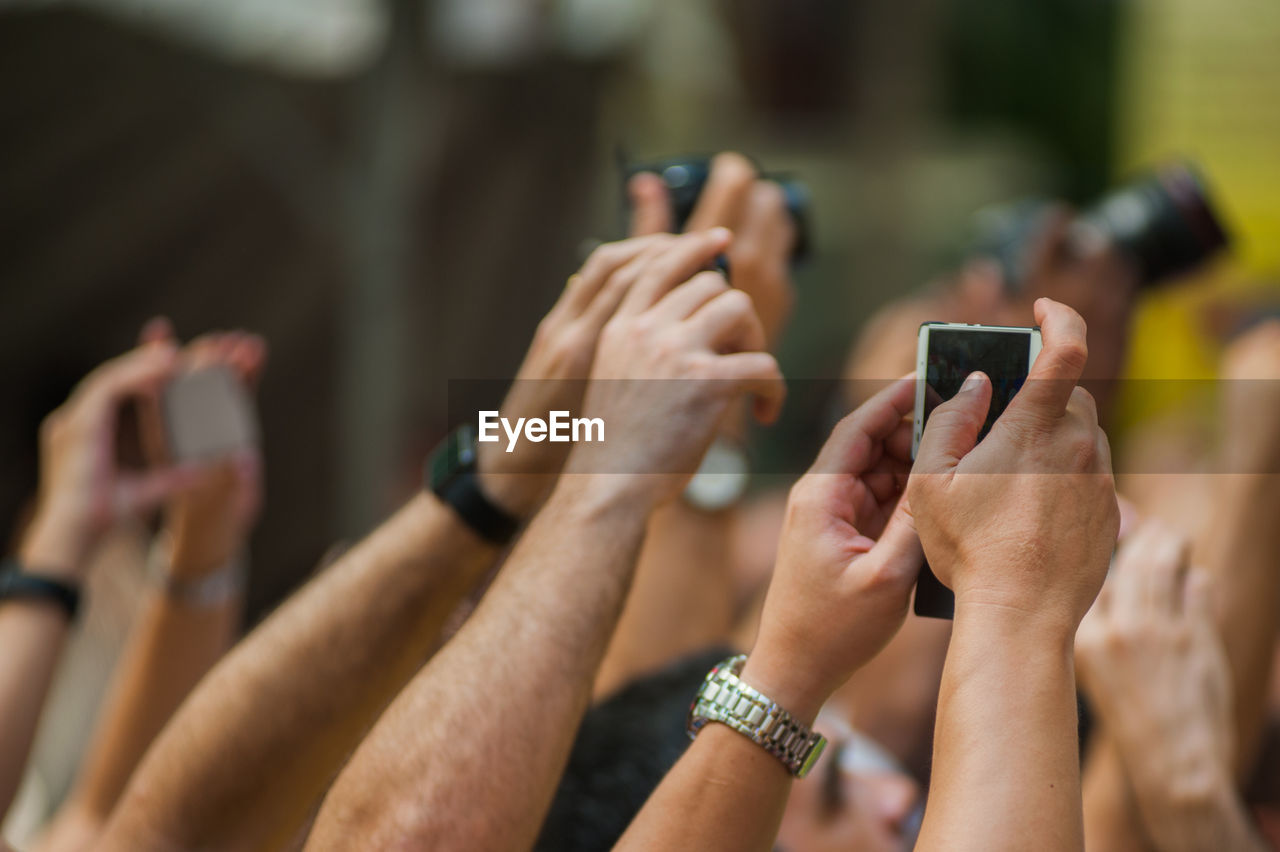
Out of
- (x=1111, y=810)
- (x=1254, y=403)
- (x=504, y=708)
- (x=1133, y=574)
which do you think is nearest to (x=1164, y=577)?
(x=1133, y=574)

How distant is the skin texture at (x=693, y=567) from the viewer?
87 cm

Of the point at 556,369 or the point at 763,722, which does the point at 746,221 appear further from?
the point at 763,722

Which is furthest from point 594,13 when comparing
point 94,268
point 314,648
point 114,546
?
point 314,648

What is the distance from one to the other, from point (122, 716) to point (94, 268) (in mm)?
1999

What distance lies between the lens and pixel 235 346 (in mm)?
1186

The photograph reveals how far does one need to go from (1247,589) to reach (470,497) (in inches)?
26.4

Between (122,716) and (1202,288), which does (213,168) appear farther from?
(1202,288)

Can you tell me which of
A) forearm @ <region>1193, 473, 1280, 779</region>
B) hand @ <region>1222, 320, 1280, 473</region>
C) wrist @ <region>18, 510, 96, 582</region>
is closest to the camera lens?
hand @ <region>1222, 320, 1280, 473</region>

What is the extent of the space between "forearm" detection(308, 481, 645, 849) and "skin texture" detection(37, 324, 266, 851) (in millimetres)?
527

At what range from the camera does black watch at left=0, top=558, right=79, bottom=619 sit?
99cm

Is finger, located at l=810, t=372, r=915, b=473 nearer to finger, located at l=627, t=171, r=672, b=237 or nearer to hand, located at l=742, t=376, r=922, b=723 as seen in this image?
hand, located at l=742, t=376, r=922, b=723

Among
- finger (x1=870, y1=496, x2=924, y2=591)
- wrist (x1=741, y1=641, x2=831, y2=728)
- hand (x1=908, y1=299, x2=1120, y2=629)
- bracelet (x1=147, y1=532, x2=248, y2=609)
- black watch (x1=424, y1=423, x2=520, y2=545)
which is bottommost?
bracelet (x1=147, y1=532, x2=248, y2=609)

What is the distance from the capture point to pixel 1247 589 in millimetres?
920

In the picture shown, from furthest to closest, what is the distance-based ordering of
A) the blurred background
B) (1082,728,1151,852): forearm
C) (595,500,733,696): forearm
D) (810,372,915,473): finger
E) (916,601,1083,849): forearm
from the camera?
the blurred background → (595,500,733,696): forearm → (1082,728,1151,852): forearm → (810,372,915,473): finger → (916,601,1083,849): forearm
